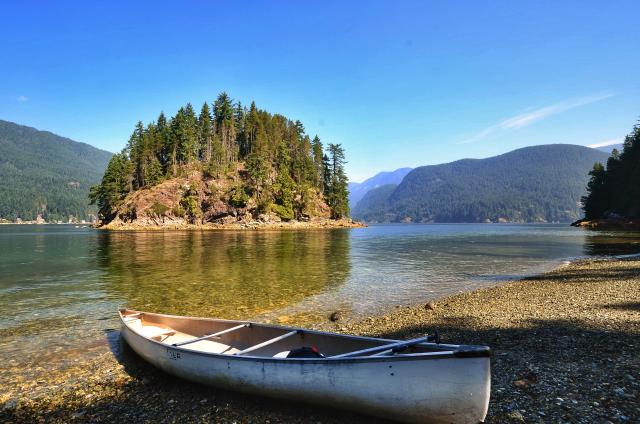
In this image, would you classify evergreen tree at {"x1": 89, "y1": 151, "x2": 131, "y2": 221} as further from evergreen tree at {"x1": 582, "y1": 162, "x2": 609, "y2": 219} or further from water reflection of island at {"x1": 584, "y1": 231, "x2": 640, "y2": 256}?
evergreen tree at {"x1": 582, "y1": 162, "x2": 609, "y2": 219}

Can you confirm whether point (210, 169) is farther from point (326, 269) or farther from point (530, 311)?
point (530, 311)

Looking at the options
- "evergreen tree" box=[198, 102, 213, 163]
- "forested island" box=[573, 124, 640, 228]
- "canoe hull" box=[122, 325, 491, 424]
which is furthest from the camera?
"evergreen tree" box=[198, 102, 213, 163]

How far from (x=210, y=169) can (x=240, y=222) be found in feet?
72.8

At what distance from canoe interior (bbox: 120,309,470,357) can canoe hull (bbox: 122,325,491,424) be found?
29.0 inches

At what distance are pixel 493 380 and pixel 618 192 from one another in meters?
133

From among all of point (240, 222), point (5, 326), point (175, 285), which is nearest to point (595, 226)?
point (240, 222)

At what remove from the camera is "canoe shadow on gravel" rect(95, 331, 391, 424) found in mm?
7137

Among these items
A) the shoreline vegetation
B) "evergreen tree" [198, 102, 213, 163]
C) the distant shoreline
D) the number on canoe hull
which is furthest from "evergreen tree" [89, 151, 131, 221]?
the distant shoreline

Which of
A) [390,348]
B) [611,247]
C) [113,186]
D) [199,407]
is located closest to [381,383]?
[390,348]

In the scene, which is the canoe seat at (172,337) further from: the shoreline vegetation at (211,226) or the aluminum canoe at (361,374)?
the shoreline vegetation at (211,226)

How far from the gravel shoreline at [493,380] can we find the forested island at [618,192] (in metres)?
104

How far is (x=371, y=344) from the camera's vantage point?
305 inches

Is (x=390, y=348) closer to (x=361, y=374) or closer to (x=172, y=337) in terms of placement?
(x=361, y=374)

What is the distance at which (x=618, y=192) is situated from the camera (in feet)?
352
